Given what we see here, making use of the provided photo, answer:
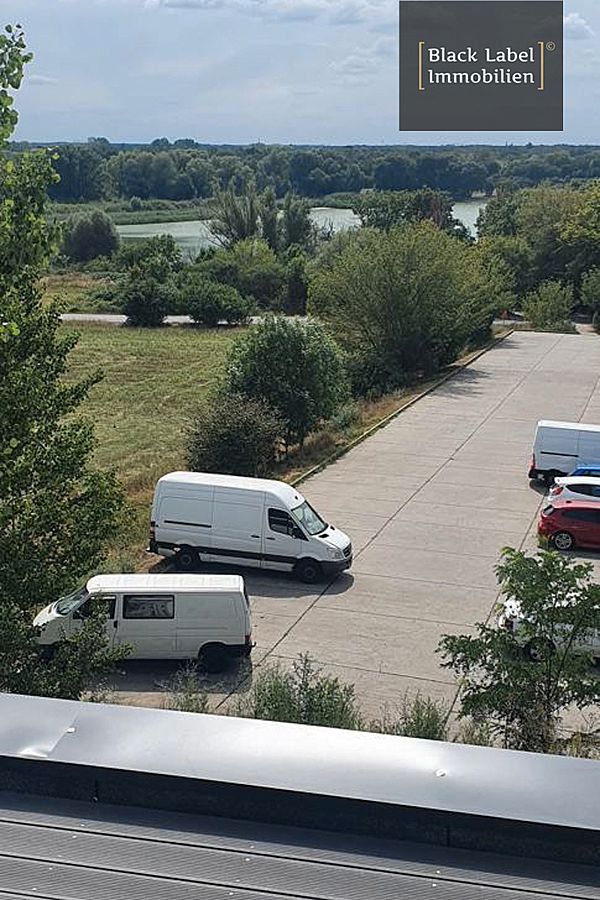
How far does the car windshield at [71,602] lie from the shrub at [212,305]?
44.1m

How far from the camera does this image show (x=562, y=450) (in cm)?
2245

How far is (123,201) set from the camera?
141250mm

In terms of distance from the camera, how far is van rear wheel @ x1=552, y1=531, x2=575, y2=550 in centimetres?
1866

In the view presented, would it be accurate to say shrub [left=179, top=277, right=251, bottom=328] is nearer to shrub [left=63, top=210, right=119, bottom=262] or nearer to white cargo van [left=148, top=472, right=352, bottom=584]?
shrub [left=63, top=210, right=119, bottom=262]

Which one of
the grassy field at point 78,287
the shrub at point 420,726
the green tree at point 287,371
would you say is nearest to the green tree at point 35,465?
the shrub at point 420,726

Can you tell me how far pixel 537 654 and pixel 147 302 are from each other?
49546 mm

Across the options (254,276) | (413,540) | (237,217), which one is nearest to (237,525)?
(413,540)

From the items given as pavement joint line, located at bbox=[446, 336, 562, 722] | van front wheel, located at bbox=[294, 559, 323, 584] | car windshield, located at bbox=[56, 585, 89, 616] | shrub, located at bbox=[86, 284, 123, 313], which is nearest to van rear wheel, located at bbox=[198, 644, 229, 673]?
car windshield, located at bbox=[56, 585, 89, 616]

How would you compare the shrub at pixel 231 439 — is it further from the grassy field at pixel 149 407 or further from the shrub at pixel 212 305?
the shrub at pixel 212 305

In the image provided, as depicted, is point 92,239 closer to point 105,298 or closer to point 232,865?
point 105,298

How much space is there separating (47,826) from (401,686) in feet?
31.8

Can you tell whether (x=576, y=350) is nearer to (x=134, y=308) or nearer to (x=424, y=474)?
(x=424, y=474)

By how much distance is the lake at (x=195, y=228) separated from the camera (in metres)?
96.2

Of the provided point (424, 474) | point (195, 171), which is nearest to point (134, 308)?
point (424, 474)
